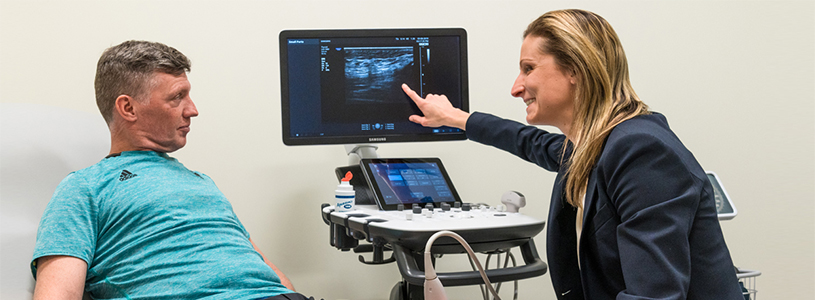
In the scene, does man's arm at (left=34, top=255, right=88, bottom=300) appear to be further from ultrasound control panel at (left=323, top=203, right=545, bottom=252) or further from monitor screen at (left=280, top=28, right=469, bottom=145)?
monitor screen at (left=280, top=28, right=469, bottom=145)

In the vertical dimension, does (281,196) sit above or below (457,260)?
above

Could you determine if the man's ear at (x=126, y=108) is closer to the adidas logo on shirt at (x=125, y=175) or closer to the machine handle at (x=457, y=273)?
the adidas logo on shirt at (x=125, y=175)

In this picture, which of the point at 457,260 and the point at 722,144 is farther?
the point at 722,144

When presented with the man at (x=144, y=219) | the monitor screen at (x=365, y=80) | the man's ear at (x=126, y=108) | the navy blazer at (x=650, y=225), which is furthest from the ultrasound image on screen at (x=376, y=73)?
the navy blazer at (x=650, y=225)

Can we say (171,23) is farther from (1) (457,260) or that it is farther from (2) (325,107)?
(1) (457,260)

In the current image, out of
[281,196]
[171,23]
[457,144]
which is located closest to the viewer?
[171,23]

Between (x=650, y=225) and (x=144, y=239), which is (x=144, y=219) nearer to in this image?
(x=144, y=239)

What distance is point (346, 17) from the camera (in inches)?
92.2

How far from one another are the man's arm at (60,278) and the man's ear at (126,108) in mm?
374

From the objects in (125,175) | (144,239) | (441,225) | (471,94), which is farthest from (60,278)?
(471,94)

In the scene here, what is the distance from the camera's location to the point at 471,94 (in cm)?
248

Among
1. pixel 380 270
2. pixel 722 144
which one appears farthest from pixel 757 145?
pixel 380 270

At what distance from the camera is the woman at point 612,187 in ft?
3.43

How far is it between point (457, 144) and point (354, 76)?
72 cm
